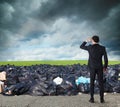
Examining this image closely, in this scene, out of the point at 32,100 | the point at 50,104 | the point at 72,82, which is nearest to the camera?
the point at 50,104

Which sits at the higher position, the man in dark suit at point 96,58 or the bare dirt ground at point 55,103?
the man in dark suit at point 96,58

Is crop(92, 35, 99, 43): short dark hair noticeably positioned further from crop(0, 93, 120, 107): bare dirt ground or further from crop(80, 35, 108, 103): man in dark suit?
crop(0, 93, 120, 107): bare dirt ground

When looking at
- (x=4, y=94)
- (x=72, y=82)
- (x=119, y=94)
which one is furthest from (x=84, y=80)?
(x=4, y=94)

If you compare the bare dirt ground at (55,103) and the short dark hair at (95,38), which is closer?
the bare dirt ground at (55,103)

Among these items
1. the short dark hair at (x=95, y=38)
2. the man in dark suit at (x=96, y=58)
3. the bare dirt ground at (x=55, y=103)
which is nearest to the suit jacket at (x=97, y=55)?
the man in dark suit at (x=96, y=58)

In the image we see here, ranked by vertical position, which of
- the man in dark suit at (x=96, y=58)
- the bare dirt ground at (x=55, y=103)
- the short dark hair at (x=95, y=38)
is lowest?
the bare dirt ground at (x=55, y=103)

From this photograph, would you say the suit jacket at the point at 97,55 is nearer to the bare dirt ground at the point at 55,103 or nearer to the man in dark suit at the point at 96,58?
the man in dark suit at the point at 96,58

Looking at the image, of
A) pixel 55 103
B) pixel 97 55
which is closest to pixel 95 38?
pixel 97 55

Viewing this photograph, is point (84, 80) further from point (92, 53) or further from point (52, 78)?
point (92, 53)

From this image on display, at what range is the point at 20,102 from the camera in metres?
10.9

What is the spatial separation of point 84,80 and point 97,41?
376cm

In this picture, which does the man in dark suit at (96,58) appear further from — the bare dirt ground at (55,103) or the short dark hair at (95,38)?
the bare dirt ground at (55,103)

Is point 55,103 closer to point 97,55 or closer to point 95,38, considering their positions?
point 97,55

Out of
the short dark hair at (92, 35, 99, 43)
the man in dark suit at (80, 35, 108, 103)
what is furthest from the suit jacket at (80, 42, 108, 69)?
the short dark hair at (92, 35, 99, 43)
